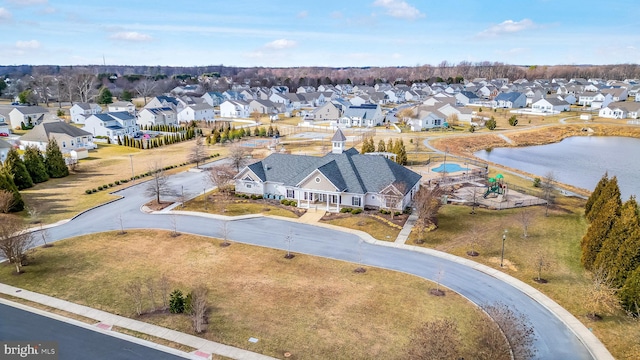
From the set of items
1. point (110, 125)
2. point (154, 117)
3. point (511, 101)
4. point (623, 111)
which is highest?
point (511, 101)

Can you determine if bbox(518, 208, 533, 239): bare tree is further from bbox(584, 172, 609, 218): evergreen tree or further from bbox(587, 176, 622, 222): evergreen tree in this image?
bbox(584, 172, 609, 218): evergreen tree

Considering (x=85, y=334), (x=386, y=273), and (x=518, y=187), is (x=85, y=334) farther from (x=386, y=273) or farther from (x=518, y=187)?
(x=518, y=187)

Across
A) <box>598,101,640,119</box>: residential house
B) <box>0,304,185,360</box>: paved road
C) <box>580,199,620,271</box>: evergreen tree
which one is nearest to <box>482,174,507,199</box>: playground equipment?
<box>580,199,620,271</box>: evergreen tree

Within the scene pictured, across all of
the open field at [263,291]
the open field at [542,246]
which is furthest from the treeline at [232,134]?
the open field at [542,246]

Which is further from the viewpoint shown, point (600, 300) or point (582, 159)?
point (582, 159)

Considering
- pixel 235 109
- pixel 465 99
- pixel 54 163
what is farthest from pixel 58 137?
pixel 465 99

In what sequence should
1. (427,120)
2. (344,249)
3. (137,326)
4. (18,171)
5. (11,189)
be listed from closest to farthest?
1. (137,326)
2. (344,249)
3. (11,189)
4. (18,171)
5. (427,120)

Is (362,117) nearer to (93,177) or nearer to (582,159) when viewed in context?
(582,159)
